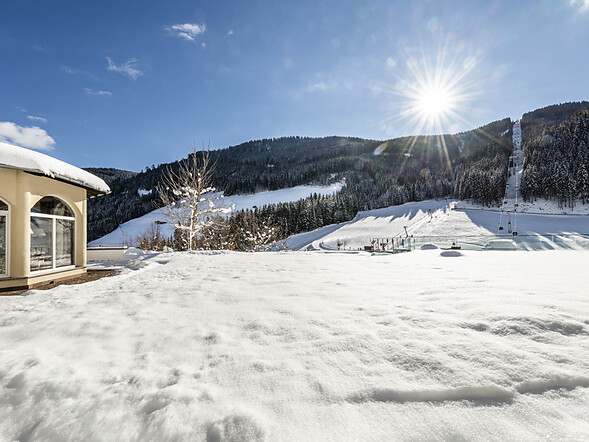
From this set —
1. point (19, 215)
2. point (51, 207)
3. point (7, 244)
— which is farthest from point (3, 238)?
point (51, 207)

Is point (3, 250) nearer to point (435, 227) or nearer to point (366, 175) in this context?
point (435, 227)

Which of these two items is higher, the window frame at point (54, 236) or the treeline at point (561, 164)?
the treeline at point (561, 164)

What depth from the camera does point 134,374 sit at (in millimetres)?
1976

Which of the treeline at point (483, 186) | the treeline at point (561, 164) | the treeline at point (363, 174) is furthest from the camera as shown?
the treeline at point (363, 174)

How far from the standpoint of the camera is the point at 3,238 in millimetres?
5680

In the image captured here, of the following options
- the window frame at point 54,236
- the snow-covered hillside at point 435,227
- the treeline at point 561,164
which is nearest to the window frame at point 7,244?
the window frame at point 54,236

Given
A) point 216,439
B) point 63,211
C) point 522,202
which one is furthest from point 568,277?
point 522,202

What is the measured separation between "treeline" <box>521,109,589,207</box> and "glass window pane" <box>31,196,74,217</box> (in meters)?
75.2

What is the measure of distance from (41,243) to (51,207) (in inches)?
38.4

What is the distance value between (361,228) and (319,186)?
57.1 metres

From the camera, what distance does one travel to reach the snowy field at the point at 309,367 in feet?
4.53

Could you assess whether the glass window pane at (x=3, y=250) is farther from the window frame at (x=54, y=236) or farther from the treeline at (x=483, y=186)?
the treeline at (x=483, y=186)

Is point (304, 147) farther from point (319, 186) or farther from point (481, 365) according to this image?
point (481, 365)

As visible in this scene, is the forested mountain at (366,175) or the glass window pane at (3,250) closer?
the glass window pane at (3,250)
